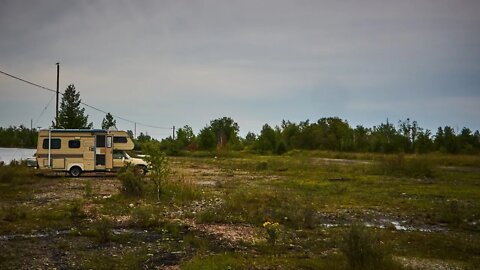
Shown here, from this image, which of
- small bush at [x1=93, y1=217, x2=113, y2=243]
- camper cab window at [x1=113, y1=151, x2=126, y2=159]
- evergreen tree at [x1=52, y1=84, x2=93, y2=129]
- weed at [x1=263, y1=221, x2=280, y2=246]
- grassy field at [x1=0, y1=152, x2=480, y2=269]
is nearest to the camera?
grassy field at [x1=0, y1=152, x2=480, y2=269]

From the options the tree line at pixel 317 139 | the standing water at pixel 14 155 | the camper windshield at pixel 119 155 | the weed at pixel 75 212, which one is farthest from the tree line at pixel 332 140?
the weed at pixel 75 212

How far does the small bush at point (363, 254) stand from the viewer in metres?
10.1

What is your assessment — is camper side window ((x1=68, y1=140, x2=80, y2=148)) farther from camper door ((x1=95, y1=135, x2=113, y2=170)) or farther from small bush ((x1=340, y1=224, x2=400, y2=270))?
small bush ((x1=340, y1=224, x2=400, y2=270))

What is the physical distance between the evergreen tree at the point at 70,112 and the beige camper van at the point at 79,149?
37.5ft

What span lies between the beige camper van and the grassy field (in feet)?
17.1

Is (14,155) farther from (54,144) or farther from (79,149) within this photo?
(79,149)

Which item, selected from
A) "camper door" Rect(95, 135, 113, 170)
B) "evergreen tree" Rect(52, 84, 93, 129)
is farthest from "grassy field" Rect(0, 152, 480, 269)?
"evergreen tree" Rect(52, 84, 93, 129)

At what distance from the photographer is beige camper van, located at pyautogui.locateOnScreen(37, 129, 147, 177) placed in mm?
32344

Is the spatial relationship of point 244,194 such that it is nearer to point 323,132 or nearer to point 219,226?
point 219,226

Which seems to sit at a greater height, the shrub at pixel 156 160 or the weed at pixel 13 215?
the shrub at pixel 156 160

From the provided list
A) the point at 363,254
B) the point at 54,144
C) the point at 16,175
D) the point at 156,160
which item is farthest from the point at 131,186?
the point at 363,254

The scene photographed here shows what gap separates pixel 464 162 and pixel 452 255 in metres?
47.7

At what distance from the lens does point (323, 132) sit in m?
102

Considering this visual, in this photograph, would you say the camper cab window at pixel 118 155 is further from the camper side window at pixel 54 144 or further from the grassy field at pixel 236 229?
the grassy field at pixel 236 229
